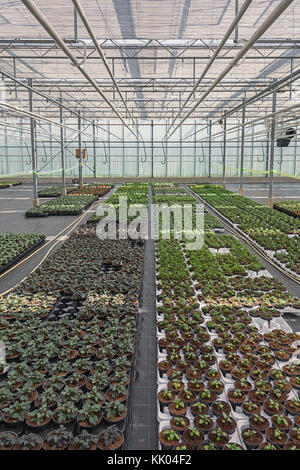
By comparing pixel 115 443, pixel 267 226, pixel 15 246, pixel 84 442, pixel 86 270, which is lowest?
pixel 115 443

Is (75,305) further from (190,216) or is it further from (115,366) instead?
(190,216)

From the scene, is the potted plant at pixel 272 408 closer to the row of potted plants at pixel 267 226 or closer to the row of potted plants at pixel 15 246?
the row of potted plants at pixel 267 226

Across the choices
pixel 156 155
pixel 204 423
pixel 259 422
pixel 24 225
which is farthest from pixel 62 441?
pixel 156 155

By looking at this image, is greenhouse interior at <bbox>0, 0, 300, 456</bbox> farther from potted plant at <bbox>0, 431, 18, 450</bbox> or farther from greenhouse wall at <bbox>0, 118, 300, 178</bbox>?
greenhouse wall at <bbox>0, 118, 300, 178</bbox>

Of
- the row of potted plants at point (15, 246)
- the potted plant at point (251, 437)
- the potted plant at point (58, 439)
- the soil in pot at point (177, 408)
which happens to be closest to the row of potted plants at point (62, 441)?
the potted plant at point (58, 439)

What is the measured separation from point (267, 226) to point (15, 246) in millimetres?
7880

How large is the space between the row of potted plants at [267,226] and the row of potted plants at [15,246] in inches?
248

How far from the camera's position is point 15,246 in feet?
29.0

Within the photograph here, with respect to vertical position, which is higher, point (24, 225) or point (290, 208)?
point (290, 208)

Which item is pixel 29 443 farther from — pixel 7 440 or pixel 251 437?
pixel 251 437

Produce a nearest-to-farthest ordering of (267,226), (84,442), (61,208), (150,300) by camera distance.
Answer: (84,442) < (150,300) < (267,226) < (61,208)

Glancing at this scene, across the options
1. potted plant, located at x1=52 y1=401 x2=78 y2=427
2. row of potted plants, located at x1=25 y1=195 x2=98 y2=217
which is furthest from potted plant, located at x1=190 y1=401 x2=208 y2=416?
row of potted plants, located at x1=25 y1=195 x2=98 y2=217

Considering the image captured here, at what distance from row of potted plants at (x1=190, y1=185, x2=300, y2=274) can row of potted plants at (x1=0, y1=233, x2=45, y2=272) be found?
6.29 m

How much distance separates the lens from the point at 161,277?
6.81 meters
